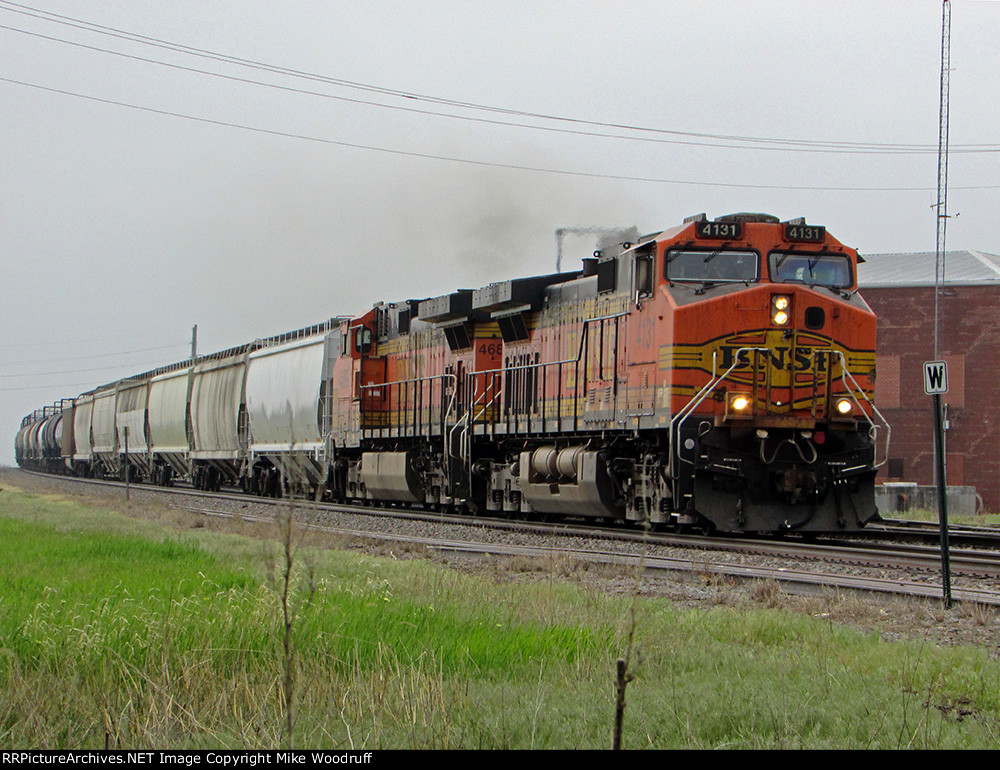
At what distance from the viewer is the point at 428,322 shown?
73.3 ft

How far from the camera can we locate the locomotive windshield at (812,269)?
1473 centimetres

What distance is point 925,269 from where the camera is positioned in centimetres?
4494

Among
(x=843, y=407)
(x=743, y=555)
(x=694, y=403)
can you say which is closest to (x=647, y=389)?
(x=694, y=403)

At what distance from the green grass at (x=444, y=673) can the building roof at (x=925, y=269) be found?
37168mm

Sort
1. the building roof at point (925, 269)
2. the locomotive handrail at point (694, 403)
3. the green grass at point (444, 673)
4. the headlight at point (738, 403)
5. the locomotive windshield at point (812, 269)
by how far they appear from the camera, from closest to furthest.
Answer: the green grass at point (444, 673) < the locomotive handrail at point (694, 403) < the headlight at point (738, 403) < the locomotive windshield at point (812, 269) < the building roof at point (925, 269)

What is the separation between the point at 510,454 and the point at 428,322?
4.12 m

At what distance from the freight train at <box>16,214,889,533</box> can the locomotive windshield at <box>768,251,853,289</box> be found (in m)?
0.03

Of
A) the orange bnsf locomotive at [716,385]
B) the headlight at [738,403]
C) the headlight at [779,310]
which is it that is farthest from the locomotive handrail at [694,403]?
the headlight at [779,310]

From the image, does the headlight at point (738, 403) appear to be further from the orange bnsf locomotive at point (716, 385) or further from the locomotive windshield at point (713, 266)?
the locomotive windshield at point (713, 266)

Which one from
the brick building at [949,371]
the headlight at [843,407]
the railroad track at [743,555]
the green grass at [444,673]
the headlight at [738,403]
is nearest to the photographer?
the green grass at [444,673]

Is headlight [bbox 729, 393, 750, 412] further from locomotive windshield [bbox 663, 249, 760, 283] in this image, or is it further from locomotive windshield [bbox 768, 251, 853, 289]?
locomotive windshield [bbox 768, 251, 853, 289]

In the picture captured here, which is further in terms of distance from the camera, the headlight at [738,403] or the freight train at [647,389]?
the freight train at [647,389]

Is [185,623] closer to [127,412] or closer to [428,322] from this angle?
[428,322]
